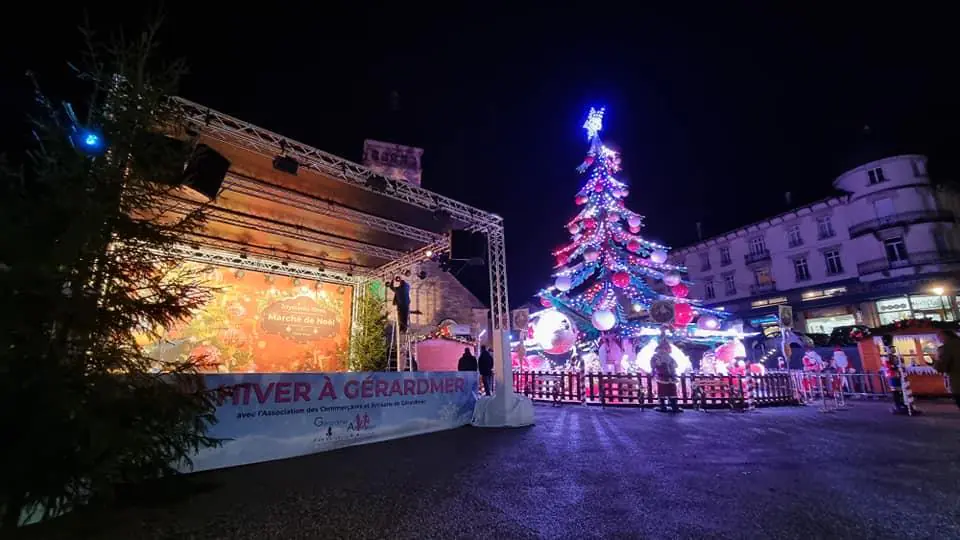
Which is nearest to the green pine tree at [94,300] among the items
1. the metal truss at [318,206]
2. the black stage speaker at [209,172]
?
the black stage speaker at [209,172]

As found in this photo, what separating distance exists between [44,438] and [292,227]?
9571mm

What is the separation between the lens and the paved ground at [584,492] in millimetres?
3088

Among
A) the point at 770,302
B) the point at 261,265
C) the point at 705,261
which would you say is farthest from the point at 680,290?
the point at 705,261

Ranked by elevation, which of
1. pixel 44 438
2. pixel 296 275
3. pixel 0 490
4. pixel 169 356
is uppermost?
pixel 296 275

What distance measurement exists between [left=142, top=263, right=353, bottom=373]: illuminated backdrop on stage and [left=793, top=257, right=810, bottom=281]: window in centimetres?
3479

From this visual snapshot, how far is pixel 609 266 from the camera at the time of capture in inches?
592

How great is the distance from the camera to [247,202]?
10352mm

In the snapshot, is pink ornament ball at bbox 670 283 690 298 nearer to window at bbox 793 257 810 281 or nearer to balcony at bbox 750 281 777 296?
window at bbox 793 257 810 281

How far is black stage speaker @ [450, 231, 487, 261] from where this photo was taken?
1088 cm

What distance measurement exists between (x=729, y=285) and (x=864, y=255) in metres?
9.80

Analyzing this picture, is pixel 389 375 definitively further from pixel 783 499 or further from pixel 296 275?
pixel 296 275

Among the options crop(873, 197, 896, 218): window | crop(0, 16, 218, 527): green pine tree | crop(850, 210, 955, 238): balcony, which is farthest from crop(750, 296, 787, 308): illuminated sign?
crop(0, 16, 218, 527): green pine tree

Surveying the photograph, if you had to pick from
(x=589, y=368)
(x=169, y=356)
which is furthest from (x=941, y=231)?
(x=169, y=356)

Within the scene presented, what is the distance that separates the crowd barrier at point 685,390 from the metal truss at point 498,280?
8.90ft
